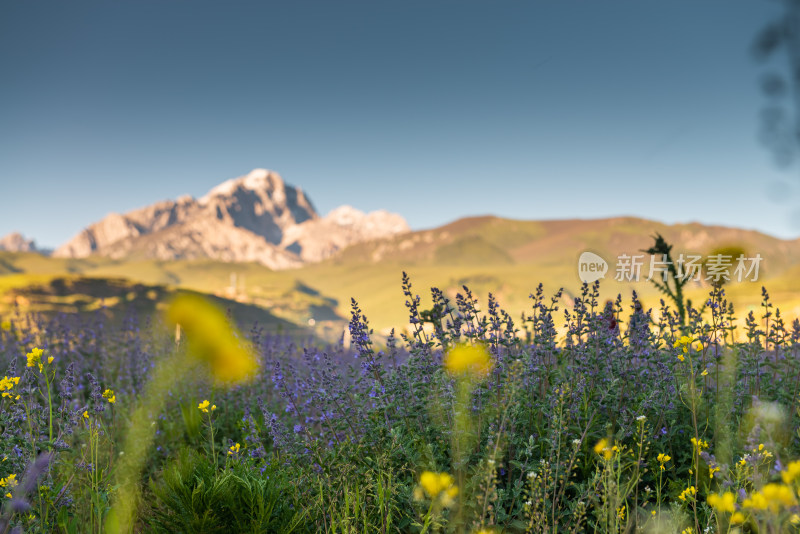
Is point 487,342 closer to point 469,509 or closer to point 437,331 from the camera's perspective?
point 437,331

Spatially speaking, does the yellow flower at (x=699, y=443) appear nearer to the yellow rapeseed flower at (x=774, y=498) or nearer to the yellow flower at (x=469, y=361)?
the yellow rapeseed flower at (x=774, y=498)

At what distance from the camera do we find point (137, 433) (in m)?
5.50

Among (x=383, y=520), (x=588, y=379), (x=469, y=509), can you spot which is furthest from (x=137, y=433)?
(x=588, y=379)

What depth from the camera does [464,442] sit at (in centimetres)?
349

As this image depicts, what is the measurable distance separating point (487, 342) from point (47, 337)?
8154 millimetres

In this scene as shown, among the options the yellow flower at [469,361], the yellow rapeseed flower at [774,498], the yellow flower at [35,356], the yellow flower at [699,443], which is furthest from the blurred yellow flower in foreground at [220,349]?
the yellow rapeseed flower at [774,498]

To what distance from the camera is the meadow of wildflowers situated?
2996mm

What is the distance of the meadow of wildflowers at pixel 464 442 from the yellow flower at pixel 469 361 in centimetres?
2

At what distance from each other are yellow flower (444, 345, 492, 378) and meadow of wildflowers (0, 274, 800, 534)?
18 mm

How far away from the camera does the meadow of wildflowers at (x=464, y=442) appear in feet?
9.83

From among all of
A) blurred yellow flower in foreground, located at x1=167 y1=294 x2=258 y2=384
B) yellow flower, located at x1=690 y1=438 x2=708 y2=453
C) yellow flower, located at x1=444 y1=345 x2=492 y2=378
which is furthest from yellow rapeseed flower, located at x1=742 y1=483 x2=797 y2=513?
blurred yellow flower in foreground, located at x1=167 y1=294 x2=258 y2=384

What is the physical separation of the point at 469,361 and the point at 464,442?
0.80 metres

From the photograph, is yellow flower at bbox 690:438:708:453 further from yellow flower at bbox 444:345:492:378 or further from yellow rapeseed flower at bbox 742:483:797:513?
yellow flower at bbox 444:345:492:378

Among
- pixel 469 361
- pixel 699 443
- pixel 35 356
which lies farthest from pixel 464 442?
pixel 35 356
